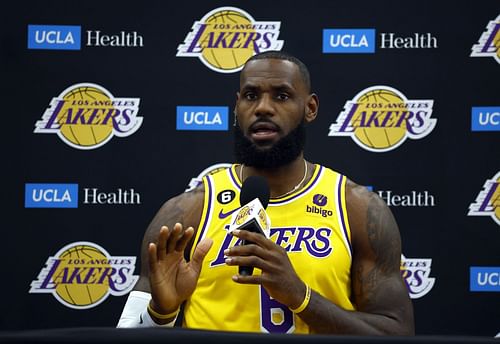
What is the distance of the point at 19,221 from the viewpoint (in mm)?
2887

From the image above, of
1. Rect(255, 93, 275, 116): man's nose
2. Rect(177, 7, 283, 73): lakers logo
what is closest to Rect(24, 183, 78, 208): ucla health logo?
Rect(177, 7, 283, 73): lakers logo

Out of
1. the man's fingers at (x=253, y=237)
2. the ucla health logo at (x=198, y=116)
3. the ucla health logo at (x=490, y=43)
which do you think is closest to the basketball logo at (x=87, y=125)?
the ucla health logo at (x=198, y=116)

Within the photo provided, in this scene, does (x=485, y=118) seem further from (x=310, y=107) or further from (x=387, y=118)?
(x=310, y=107)

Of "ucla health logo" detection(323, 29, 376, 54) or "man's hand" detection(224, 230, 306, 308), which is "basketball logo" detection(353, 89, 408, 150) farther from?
"man's hand" detection(224, 230, 306, 308)

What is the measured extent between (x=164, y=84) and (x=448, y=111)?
130 centimetres

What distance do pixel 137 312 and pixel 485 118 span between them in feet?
6.17

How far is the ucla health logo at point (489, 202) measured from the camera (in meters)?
2.86

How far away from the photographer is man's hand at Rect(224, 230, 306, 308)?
1.45 metres

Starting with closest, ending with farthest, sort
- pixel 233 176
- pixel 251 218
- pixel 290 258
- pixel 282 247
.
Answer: pixel 251 218 → pixel 282 247 → pixel 290 258 → pixel 233 176

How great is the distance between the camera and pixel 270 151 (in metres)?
1.94

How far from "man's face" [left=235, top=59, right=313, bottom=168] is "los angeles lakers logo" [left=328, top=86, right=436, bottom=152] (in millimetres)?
917


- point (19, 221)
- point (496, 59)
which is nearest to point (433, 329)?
point (496, 59)

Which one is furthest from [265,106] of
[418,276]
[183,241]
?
[418,276]

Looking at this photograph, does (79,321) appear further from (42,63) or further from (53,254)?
(42,63)
